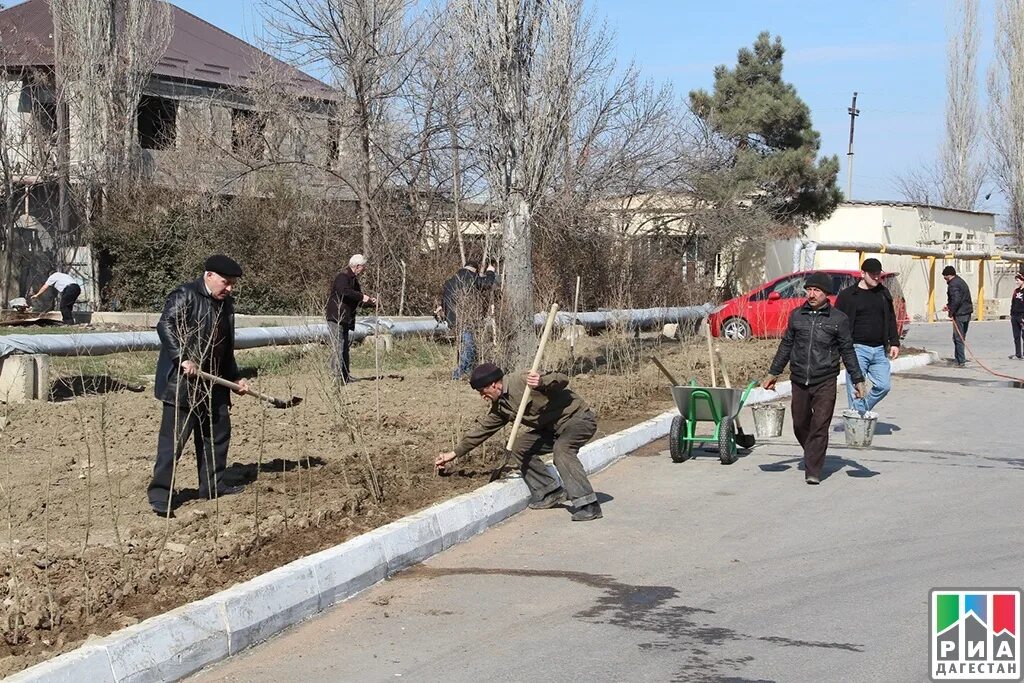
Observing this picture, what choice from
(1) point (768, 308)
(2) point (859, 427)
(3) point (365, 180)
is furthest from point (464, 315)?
(3) point (365, 180)

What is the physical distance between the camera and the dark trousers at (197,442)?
314 inches

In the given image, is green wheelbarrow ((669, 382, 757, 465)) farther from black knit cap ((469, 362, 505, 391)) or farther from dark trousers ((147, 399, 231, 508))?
dark trousers ((147, 399, 231, 508))

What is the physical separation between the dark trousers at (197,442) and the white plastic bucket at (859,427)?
581cm

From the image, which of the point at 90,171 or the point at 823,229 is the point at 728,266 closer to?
the point at 823,229

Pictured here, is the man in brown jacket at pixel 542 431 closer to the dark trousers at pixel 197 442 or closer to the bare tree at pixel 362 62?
the dark trousers at pixel 197 442

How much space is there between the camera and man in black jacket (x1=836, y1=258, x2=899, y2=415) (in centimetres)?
1234

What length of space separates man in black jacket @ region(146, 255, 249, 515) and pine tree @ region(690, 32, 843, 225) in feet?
97.8

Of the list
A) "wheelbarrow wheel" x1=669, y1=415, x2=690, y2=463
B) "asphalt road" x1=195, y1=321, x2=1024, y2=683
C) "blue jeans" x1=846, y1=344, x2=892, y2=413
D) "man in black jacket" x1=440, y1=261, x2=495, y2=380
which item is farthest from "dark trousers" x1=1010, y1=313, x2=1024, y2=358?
"wheelbarrow wheel" x1=669, y1=415, x2=690, y2=463

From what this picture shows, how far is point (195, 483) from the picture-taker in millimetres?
9117

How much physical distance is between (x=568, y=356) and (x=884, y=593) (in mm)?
9770

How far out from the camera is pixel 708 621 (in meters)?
6.20

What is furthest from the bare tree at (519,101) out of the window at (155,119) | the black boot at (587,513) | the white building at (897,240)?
the white building at (897,240)

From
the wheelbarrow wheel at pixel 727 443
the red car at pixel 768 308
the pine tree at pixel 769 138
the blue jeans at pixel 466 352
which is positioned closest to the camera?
the wheelbarrow wheel at pixel 727 443

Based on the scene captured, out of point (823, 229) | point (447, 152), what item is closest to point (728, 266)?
point (823, 229)
